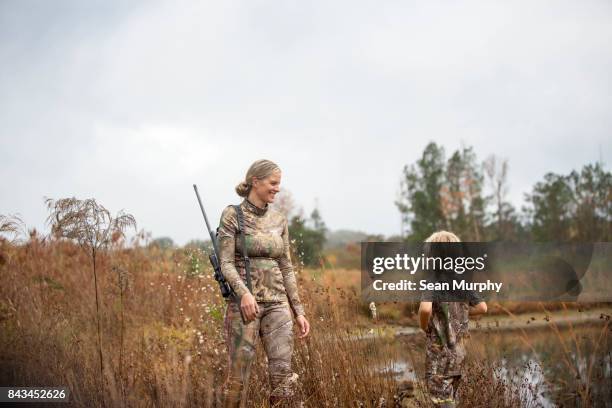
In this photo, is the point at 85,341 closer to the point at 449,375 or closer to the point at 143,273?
the point at 143,273

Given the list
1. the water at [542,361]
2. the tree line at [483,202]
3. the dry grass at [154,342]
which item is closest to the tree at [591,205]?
the tree line at [483,202]

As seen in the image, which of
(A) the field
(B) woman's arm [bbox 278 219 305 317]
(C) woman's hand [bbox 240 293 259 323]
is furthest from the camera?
(A) the field

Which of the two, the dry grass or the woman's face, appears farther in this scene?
the dry grass

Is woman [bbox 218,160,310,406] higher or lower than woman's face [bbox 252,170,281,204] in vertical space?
lower

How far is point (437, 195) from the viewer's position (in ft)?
99.2

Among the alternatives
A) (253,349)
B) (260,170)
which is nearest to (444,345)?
(253,349)

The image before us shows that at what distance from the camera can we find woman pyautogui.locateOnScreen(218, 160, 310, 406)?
3.93 meters

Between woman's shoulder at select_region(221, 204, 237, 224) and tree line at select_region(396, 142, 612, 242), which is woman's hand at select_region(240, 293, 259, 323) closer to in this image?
woman's shoulder at select_region(221, 204, 237, 224)

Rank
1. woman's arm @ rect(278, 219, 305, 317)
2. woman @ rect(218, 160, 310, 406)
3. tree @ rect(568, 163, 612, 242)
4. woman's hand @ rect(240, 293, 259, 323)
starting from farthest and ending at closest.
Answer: tree @ rect(568, 163, 612, 242), woman's arm @ rect(278, 219, 305, 317), woman @ rect(218, 160, 310, 406), woman's hand @ rect(240, 293, 259, 323)

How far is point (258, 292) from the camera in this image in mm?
4004

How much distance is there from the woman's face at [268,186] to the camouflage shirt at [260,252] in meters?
0.12

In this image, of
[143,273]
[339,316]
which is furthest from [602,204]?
[339,316]

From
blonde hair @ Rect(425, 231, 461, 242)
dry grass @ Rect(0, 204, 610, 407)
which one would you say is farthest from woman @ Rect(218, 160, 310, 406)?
blonde hair @ Rect(425, 231, 461, 242)

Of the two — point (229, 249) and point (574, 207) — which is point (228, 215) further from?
point (574, 207)
